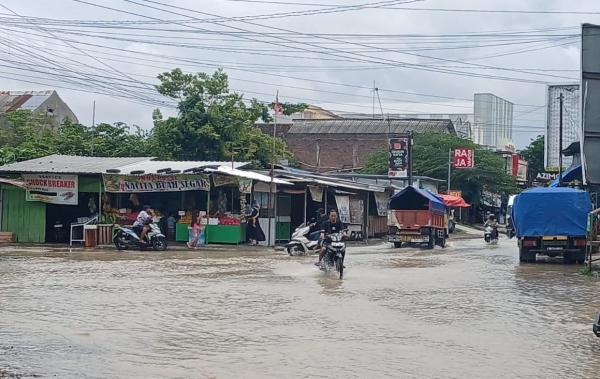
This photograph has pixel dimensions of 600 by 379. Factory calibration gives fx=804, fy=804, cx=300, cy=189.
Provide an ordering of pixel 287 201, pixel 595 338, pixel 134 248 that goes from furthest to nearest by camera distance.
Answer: pixel 287 201 → pixel 134 248 → pixel 595 338

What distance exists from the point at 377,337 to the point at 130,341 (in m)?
3.06

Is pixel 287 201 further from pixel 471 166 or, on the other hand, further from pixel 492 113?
pixel 492 113

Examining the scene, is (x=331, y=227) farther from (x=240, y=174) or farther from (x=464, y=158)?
(x=464, y=158)

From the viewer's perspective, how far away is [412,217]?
3244 centimetres

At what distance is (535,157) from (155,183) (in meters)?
59.8

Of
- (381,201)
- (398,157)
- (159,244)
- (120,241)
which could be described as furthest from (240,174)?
(398,157)

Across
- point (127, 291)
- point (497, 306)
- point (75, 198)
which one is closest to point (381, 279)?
point (497, 306)

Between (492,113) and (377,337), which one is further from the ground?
(492,113)

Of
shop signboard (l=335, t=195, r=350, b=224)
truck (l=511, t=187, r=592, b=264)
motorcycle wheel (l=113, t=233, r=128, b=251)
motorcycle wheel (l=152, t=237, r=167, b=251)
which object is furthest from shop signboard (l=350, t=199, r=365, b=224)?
motorcycle wheel (l=113, t=233, r=128, b=251)

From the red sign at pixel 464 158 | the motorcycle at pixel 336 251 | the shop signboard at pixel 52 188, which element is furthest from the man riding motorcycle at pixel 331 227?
the red sign at pixel 464 158

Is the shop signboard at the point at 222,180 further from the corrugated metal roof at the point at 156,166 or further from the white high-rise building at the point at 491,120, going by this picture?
the white high-rise building at the point at 491,120

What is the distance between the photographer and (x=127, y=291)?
47.6 feet

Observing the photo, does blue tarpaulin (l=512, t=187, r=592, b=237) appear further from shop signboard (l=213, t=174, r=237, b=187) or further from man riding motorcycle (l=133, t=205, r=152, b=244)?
man riding motorcycle (l=133, t=205, r=152, b=244)

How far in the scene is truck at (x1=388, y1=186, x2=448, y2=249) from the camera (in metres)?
32.2
